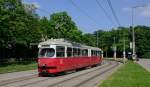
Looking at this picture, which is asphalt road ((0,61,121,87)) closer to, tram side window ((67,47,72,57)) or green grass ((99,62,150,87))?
green grass ((99,62,150,87))

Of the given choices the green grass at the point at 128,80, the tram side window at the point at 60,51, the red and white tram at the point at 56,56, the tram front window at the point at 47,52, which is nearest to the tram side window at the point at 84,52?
the red and white tram at the point at 56,56

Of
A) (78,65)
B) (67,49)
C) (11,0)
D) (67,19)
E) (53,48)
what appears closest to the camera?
(53,48)

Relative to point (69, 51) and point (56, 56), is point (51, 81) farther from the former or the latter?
point (69, 51)

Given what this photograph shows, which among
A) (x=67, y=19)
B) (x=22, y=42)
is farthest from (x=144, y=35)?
(x=22, y=42)

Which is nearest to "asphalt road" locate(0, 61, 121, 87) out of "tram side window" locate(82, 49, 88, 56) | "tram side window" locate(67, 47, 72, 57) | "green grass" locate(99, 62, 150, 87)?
"green grass" locate(99, 62, 150, 87)

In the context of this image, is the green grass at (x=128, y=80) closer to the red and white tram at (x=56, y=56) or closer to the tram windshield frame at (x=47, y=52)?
the red and white tram at (x=56, y=56)

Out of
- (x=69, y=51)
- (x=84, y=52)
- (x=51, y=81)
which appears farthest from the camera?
(x=84, y=52)

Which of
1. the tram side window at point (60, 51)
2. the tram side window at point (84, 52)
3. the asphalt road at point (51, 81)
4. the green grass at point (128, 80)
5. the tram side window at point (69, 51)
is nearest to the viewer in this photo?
the green grass at point (128, 80)

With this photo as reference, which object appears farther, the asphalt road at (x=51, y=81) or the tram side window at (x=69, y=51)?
the tram side window at (x=69, y=51)

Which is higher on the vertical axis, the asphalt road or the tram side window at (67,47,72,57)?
the tram side window at (67,47,72,57)

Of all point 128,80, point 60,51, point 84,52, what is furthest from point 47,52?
point 84,52

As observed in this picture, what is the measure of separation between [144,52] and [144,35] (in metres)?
8.02

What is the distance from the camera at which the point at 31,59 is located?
7300 centimetres

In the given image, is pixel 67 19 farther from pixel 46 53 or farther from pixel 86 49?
pixel 46 53
